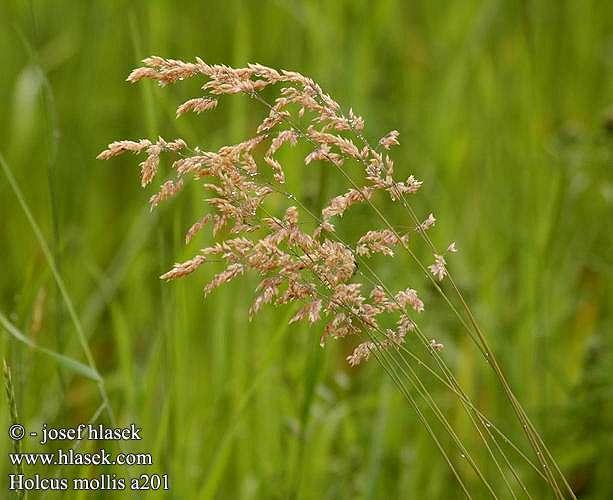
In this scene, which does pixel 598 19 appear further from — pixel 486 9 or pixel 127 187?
pixel 127 187

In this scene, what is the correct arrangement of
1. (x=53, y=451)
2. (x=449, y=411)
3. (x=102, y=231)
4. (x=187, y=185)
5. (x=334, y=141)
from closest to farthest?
(x=334, y=141)
(x=53, y=451)
(x=449, y=411)
(x=187, y=185)
(x=102, y=231)

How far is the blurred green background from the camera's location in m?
1.70

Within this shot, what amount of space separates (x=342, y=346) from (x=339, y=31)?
0.85 meters

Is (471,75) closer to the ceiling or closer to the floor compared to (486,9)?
closer to the floor

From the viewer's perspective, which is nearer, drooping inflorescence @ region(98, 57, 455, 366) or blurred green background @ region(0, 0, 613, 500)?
drooping inflorescence @ region(98, 57, 455, 366)

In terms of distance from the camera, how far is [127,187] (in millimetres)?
3172

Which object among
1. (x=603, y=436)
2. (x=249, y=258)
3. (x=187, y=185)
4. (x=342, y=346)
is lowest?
(x=603, y=436)

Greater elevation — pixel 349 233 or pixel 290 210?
pixel 349 233

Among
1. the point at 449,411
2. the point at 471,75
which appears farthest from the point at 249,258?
the point at 471,75

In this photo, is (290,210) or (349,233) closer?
(290,210)

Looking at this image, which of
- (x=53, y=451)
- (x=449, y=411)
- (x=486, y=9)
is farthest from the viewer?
(x=486, y=9)

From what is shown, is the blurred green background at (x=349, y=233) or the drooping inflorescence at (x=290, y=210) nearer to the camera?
the drooping inflorescence at (x=290, y=210)

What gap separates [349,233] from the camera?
2.37 meters

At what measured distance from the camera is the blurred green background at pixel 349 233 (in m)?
1.70
